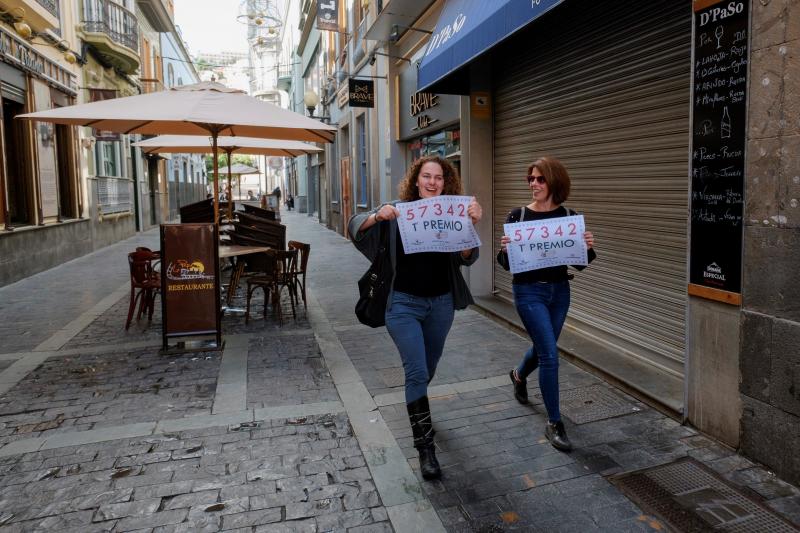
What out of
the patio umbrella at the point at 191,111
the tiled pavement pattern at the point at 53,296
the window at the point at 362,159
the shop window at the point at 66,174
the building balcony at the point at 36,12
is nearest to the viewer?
the patio umbrella at the point at 191,111

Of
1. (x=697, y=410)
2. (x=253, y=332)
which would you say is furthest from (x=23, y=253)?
(x=697, y=410)

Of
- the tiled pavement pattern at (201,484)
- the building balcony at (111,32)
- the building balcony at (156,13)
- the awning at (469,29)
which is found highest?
the building balcony at (156,13)

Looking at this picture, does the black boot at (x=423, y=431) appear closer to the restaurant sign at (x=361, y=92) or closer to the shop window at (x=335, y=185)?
the restaurant sign at (x=361, y=92)

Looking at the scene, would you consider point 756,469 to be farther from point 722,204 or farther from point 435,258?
point 435,258

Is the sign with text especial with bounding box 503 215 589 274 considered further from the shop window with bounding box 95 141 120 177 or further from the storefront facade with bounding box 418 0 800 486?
the shop window with bounding box 95 141 120 177

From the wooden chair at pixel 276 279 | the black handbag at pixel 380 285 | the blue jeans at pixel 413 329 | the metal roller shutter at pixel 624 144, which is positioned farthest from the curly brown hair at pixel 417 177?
the wooden chair at pixel 276 279

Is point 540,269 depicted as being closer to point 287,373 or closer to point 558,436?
point 558,436

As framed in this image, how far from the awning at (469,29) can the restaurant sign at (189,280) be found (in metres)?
3.38

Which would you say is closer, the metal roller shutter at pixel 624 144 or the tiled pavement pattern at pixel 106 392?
the tiled pavement pattern at pixel 106 392

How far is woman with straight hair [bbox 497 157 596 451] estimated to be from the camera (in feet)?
12.2

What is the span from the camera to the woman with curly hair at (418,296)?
11.1ft

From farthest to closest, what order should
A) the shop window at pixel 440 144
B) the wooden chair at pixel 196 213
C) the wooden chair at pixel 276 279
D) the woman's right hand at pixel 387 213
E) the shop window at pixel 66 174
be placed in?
the shop window at pixel 66 174 → the wooden chair at pixel 196 213 → the shop window at pixel 440 144 → the wooden chair at pixel 276 279 → the woman's right hand at pixel 387 213

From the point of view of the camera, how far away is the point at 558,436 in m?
3.74

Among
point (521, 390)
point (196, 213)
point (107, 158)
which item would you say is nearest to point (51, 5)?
point (196, 213)
